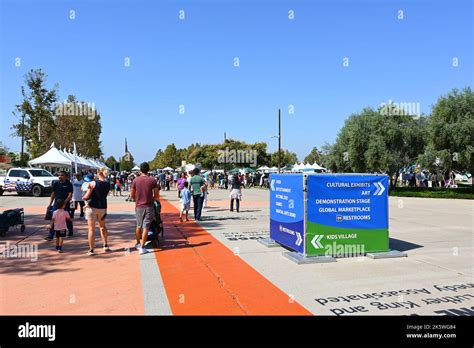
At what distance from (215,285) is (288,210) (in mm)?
2782

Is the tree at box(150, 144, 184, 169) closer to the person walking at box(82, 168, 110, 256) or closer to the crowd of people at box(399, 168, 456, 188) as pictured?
the crowd of people at box(399, 168, 456, 188)

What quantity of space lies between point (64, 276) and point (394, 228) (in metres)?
8.96

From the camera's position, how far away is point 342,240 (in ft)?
24.9

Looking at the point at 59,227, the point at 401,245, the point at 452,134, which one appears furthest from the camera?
the point at 452,134

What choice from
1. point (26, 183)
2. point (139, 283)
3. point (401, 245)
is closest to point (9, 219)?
point (139, 283)

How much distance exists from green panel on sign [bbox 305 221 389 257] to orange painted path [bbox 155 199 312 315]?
1330 millimetres

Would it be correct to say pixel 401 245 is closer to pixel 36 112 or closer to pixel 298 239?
pixel 298 239

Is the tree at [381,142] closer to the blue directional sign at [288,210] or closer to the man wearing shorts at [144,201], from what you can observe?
the blue directional sign at [288,210]

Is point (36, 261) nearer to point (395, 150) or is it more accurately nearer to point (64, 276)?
point (64, 276)

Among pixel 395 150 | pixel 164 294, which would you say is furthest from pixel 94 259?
pixel 395 150

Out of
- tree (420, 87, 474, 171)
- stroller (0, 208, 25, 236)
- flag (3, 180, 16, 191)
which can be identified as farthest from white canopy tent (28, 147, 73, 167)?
tree (420, 87, 474, 171)

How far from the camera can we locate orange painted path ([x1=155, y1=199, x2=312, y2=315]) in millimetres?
4809

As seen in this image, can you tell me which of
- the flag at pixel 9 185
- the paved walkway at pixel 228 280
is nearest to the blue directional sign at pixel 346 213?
the paved walkway at pixel 228 280
